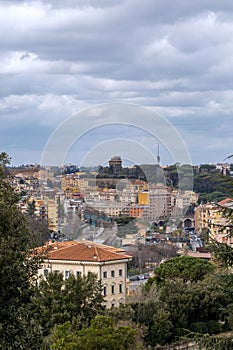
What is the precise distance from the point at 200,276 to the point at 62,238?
3322cm

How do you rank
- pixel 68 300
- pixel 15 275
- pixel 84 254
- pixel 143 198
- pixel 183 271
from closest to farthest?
pixel 15 275
pixel 68 300
pixel 183 271
pixel 84 254
pixel 143 198

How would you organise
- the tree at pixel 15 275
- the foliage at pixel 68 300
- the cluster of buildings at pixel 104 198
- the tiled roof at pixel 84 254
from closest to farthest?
the tree at pixel 15 275 < the foliage at pixel 68 300 < the tiled roof at pixel 84 254 < the cluster of buildings at pixel 104 198

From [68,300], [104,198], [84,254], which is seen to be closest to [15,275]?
[68,300]

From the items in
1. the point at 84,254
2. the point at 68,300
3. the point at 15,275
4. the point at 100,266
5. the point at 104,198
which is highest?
the point at 104,198

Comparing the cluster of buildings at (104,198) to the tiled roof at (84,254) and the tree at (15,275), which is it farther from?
the tree at (15,275)

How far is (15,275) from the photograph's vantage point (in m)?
9.28

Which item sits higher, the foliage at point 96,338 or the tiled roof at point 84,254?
the tiled roof at point 84,254

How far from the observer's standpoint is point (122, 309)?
24.0 meters

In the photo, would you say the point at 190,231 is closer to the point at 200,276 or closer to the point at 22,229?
the point at 200,276

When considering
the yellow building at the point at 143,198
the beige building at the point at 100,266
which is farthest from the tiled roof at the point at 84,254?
the yellow building at the point at 143,198

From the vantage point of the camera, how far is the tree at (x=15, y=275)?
30.3 ft

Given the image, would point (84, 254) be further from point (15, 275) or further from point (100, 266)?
point (15, 275)

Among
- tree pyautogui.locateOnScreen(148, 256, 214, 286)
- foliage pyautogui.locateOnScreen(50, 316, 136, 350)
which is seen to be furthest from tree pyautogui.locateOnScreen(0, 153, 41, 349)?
tree pyautogui.locateOnScreen(148, 256, 214, 286)

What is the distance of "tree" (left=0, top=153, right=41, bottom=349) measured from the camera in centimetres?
923
